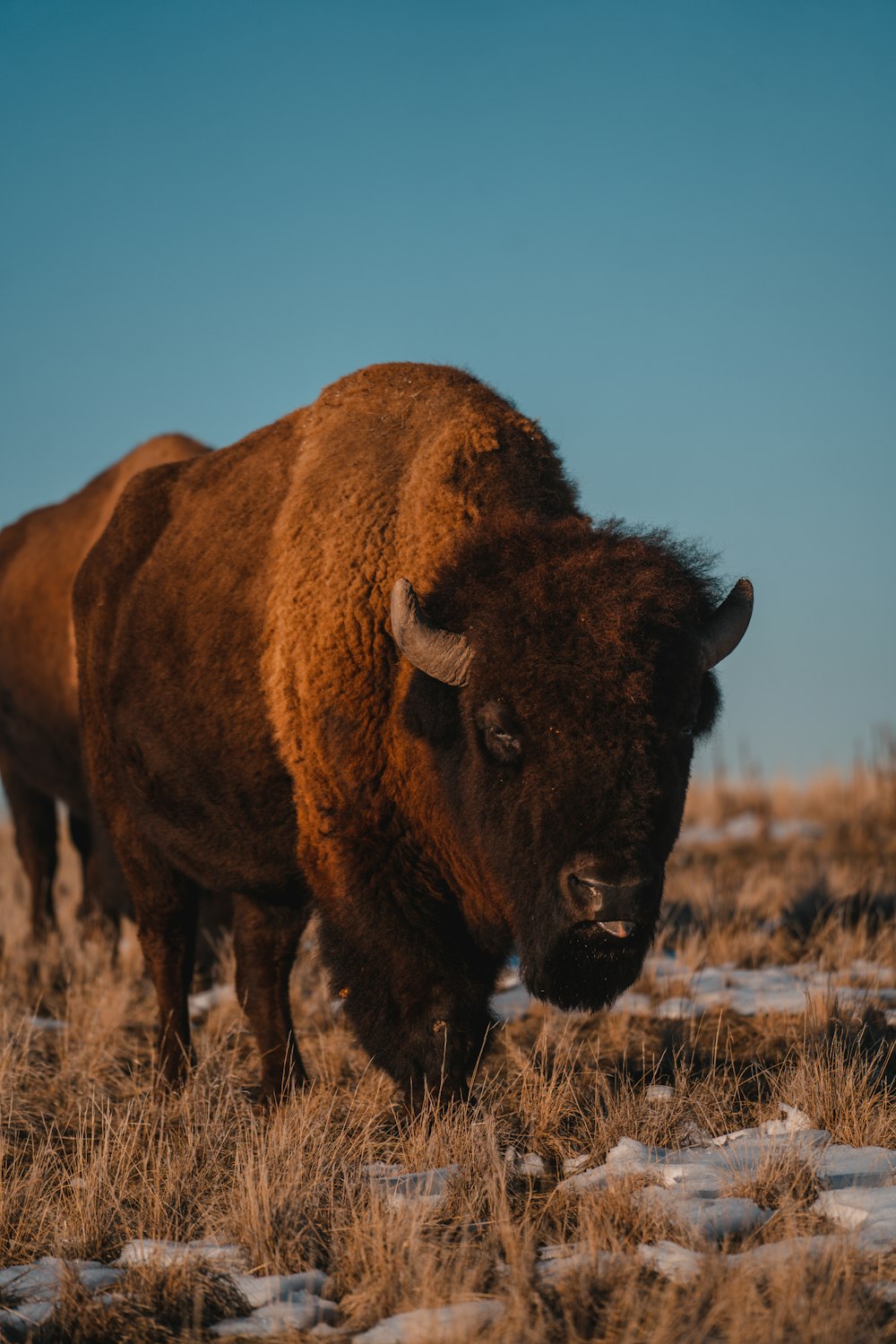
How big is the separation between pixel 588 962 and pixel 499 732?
0.84 m

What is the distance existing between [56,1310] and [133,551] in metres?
4.49

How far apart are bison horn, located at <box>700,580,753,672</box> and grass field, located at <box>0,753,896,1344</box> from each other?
152 centimetres

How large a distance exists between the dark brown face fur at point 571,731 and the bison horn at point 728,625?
0.06 m

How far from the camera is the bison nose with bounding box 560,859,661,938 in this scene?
4.30 m

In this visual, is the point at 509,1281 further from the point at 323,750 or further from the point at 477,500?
the point at 477,500

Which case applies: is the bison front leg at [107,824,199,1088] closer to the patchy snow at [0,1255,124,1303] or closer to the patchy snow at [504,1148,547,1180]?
the patchy snow at [504,1148,547,1180]

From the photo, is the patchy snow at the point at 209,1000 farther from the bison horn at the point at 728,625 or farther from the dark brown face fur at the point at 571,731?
the bison horn at the point at 728,625

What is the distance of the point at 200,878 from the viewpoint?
21.5 ft

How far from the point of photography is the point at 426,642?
4844mm

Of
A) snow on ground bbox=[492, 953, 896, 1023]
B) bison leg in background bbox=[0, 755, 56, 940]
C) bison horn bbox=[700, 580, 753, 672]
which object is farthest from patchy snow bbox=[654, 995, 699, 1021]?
bison leg in background bbox=[0, 755, 56, 940]

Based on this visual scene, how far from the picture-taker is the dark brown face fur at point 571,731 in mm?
4426

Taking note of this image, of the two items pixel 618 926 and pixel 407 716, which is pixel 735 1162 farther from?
pixel 407 716

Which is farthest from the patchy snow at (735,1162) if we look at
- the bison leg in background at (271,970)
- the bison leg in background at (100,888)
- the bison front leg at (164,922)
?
the bison leg in background at (100,888)

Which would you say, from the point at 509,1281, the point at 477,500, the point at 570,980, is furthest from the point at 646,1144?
the point at 477,500
